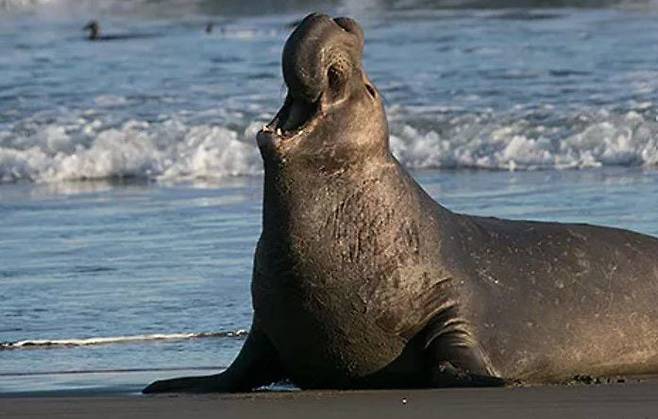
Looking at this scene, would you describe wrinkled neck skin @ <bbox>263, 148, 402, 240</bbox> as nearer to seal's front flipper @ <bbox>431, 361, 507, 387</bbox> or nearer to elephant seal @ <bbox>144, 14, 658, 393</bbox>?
elephant seal @ <bbox>144, 14, 658, 393</bbox>

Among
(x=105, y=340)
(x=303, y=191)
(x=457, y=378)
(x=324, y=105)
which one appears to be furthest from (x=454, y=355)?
(x=105, y=340)

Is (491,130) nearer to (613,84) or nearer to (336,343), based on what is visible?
(613,84)

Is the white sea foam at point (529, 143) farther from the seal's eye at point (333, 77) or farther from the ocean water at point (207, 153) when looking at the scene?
the seal's eye at point (333, 77)

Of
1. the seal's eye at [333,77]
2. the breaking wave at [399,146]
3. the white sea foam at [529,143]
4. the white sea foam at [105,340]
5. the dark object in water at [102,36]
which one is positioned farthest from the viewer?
the dark object in water at [102,36]

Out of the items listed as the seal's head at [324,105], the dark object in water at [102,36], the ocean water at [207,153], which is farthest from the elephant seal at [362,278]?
the dark object in water at [102,36]

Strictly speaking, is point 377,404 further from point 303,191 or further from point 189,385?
point 189,385

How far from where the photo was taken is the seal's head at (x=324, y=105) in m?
6.48

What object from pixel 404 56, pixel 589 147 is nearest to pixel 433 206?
pixel 589 147

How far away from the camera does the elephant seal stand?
21.7 feet

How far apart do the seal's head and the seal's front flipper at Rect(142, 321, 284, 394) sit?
0.65 meters

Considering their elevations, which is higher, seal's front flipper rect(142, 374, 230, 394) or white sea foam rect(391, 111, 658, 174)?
seal's front flipper rect(142, 374, 230, 394)

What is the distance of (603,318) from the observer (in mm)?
7215

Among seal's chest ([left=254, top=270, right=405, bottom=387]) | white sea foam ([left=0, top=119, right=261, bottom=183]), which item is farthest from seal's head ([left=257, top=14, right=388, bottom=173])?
white sea foam ([left=0, top=119, right=261, bottom=183])

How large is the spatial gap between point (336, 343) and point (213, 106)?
1172cm
